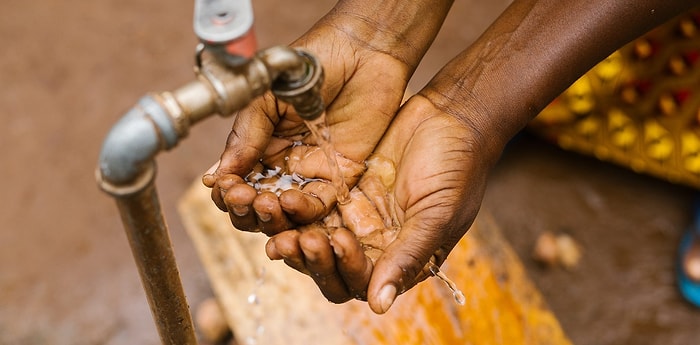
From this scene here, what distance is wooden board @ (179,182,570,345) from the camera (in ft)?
6.32

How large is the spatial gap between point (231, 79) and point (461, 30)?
109 inches

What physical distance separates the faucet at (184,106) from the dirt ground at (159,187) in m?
1.79

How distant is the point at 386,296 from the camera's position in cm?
136

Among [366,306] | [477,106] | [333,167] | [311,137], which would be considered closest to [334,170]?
[333,167]

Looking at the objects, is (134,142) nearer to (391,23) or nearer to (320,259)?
(320,259)

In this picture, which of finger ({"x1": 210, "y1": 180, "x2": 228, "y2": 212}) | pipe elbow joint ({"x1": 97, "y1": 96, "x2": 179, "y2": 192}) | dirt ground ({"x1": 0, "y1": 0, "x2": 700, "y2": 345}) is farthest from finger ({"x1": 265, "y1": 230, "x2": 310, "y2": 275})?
dirt ground ({"x1": 0, "y1": 0, "x2": 700, "y2": 345})

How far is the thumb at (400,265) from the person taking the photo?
136 centimetres

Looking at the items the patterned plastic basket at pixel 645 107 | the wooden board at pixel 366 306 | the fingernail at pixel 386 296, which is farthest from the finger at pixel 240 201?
the patterned plastic basket at pixel 645 107

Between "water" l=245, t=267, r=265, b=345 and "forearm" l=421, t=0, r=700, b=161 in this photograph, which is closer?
"forearm" l=421, t=0, r=700, b=161

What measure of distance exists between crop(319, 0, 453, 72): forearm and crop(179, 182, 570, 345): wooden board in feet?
2.05

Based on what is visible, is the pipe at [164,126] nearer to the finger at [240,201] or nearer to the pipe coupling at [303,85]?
the pipe coupling at [303,85]

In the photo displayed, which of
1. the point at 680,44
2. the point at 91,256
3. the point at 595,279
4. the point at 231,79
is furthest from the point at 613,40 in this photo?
the point at 91,256

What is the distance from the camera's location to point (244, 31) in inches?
38.4

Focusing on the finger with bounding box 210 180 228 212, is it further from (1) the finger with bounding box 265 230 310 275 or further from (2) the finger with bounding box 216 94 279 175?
(1) the finger with bounding box 265 230 310 275
